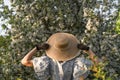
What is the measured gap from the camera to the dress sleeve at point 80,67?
22.2 ft

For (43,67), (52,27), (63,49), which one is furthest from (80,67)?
(52,27)

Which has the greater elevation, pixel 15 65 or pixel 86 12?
pixel 86 12

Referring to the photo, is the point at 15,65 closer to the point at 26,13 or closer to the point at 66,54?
the point at 26,13

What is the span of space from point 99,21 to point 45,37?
1367mm

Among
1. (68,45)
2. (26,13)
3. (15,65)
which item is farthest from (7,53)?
(68,45)

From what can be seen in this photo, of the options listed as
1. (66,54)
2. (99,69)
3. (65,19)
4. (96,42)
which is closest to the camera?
(99,69)

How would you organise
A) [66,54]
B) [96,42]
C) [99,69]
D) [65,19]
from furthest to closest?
[65,19] < [96,42] < [66,54] < [99,69]

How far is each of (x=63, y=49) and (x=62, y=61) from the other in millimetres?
190

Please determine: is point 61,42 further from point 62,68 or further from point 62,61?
point 62,68

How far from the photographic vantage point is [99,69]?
6105 millimetres

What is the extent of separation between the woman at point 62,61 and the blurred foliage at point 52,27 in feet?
12.8

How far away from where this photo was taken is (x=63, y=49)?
22.9 ft

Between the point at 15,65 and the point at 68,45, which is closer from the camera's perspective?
the point at 68,45

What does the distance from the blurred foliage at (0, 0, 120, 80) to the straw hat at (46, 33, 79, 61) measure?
389 centimetres
